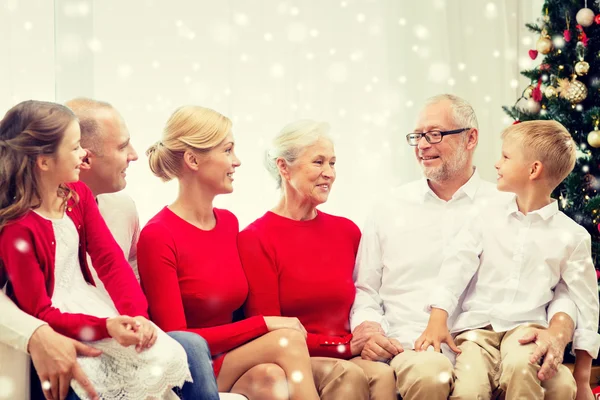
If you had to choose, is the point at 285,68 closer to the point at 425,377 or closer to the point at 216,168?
the point at 216,168

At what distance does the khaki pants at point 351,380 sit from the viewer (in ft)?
7.50


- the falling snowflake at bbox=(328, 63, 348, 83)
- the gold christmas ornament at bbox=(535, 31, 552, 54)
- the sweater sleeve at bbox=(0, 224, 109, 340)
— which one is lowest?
the sweater sleeve at bbox=(0, 224, 109, 340)

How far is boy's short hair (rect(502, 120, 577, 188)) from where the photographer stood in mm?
2523

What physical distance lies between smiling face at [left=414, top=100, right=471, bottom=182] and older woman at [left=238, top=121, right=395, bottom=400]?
13.6 inches

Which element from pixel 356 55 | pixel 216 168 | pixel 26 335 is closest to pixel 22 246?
pixel 26 335

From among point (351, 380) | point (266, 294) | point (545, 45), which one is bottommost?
point (351, 380)

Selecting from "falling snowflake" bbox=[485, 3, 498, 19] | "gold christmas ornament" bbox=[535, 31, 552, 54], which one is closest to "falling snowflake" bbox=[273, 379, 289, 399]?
"gold christmas ornament" bbox=[535, 31, 552, 54]

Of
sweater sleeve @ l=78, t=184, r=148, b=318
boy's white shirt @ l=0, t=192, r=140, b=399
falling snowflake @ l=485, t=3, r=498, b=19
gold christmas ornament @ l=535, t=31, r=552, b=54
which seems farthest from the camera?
falling snowflake @ l=485, t=3, r=498, b=19

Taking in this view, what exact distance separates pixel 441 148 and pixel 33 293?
1.51 m

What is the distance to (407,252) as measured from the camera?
8.73 ft

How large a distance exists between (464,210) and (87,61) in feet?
5.40

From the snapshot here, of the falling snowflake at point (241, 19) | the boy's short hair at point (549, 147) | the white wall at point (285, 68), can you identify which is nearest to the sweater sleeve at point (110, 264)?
the white wall at point (285, 68)

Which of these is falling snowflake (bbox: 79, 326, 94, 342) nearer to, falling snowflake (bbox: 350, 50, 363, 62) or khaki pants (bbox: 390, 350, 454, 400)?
khaki pants (bbox: 390, 350, 454, 400)

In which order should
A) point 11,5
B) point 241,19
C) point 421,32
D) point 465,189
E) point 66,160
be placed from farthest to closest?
1. point 421,32
2. point 241,19
3. point 11,5
4. point 465,189
5. point 66,160
